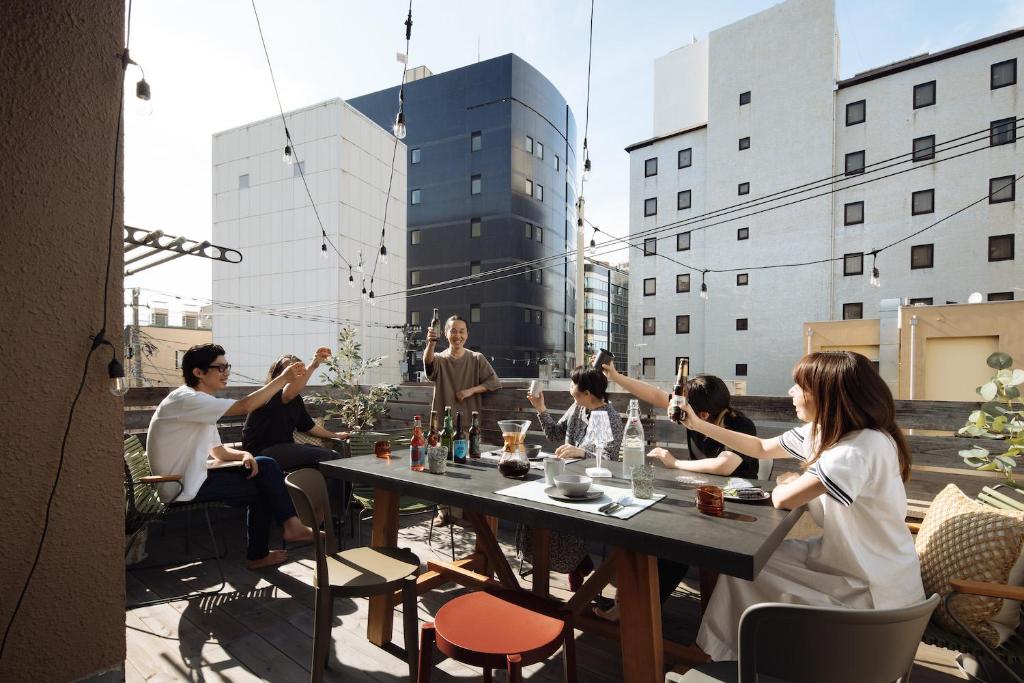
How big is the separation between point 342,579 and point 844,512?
2016 millimetres

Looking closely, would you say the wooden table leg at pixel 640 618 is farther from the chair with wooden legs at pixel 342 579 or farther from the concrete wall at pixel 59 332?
the concrete wall at pixel 59 332

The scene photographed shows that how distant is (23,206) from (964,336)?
19.1 metres

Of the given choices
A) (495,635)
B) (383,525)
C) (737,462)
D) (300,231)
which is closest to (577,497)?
(495,635)

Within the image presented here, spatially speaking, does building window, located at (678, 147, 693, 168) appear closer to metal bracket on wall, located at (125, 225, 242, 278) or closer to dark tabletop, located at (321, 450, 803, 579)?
metal bracket on wall, located at (125, 225, 242, 278)

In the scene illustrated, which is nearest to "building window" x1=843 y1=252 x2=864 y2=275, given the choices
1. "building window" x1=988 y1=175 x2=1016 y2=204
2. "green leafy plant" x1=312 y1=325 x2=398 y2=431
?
"building window" x1=988 y1=175 x2=1016 y2=204

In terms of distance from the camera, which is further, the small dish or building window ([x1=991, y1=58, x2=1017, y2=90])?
building window ([x1=991, y1=58, x2=1017, y2=90])

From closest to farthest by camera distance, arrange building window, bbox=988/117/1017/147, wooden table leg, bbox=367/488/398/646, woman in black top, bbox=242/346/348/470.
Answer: wooden table leg, bbox=367/488/398/646 < woman in black top, bbox=242/346/348/470 < building window, bbox=988/117/1017/147

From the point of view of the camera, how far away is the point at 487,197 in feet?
120

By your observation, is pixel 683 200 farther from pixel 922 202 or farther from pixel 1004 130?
pixel 1004 130

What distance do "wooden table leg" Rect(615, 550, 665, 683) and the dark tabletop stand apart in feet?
0.69

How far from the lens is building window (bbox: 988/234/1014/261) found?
18.6m

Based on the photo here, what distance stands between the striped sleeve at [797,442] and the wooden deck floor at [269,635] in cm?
122

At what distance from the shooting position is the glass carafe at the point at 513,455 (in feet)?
8.18

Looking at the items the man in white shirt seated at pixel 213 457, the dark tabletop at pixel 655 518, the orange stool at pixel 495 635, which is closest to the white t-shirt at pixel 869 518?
the dark tabletop at pixel 655 518
